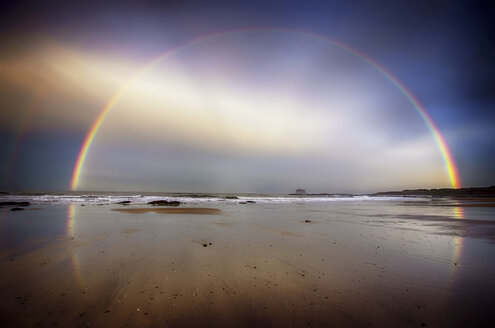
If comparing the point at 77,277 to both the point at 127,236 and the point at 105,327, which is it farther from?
the point at 127,236

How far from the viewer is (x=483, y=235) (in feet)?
39.2

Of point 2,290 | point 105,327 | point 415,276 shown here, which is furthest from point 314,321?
point 2,290

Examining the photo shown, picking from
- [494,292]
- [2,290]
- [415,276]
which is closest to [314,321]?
[415,276]

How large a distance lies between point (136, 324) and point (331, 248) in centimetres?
742

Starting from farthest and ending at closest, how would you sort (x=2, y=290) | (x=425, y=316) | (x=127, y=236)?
1. (x=127, y=236)
2. (x=2, y=290)
3. (x=425, y=316)

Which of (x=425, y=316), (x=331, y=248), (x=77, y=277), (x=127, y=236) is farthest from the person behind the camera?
(x=127, y=236)

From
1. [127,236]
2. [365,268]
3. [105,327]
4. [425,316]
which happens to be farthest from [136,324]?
[127,236]

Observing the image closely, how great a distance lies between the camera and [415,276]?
6.14 meters

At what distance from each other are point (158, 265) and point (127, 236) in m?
5.31

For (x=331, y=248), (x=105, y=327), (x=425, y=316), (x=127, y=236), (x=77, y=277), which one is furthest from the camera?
(x=127, y=236)

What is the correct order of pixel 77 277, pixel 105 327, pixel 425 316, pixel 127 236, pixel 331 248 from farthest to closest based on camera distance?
pixel 127 236
pixel 331 248
pixel 77 277
pixel 425 316
pixel 105 327

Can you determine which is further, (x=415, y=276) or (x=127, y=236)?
(x=127, y=236)

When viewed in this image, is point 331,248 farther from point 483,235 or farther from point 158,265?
point 483,235

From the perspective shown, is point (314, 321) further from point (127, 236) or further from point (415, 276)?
point (127, 236)
